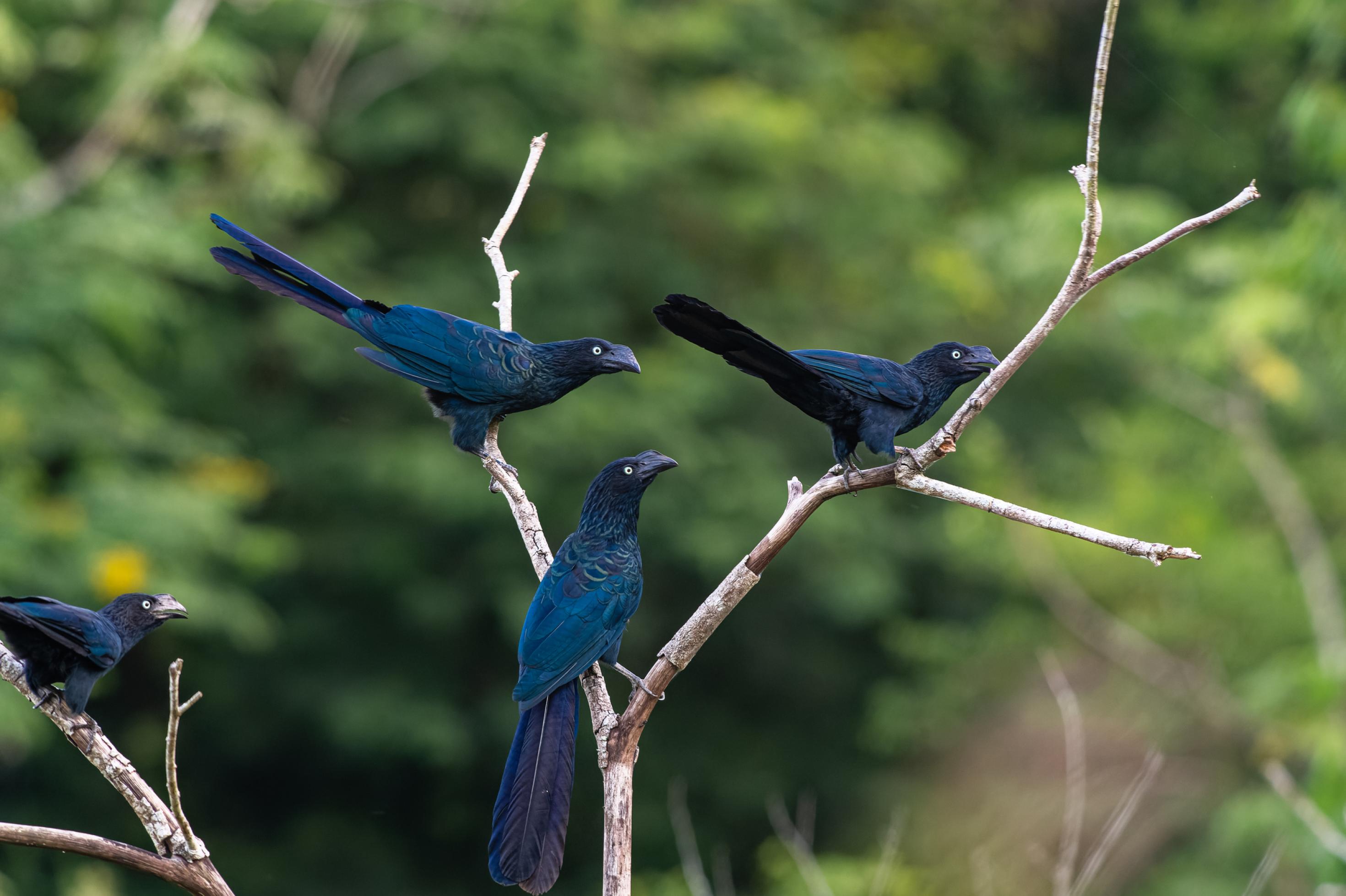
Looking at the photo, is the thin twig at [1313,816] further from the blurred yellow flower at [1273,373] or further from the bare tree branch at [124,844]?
the blurred yellow flower at [1273,373]

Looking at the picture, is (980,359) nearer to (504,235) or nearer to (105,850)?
(504,235)

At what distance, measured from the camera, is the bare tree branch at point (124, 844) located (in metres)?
1.78

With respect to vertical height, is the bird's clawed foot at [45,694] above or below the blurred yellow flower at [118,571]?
below

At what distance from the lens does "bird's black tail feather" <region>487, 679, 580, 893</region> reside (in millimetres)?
1891

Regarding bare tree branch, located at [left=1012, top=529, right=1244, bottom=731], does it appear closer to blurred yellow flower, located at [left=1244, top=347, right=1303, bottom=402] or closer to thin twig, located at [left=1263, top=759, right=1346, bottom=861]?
blurred yellow flower, located at [left=1244, top=347, right=1303, bottom=402]

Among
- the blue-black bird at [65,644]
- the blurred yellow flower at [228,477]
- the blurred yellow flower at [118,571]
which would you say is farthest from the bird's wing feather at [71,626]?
the blurred yellow flower at [228,477]

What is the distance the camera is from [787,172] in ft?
34.4

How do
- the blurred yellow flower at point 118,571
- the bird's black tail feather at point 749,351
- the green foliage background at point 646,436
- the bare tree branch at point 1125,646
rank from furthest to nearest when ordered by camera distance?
the bare tree branch at point 1125,646
the green foliage background at point 646,436
the blurred yellow flower at point 118,571
the bird's black tail feather at point 749,351

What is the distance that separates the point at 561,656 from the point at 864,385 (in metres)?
0.70

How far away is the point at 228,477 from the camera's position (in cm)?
864

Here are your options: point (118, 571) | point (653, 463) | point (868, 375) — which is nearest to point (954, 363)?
point (868, 375)

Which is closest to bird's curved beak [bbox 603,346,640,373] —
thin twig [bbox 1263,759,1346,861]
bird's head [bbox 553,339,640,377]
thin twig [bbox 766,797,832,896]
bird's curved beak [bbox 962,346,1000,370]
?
bird's head [bbox 553,339,640,377]

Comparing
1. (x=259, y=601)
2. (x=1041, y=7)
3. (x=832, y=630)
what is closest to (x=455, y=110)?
(x=259, y=601)

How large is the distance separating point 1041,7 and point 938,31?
5.08 ft
